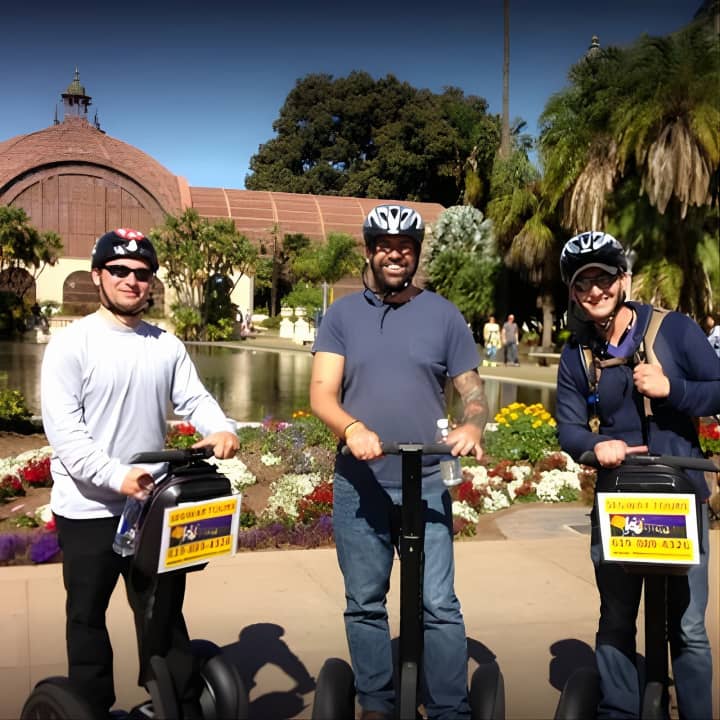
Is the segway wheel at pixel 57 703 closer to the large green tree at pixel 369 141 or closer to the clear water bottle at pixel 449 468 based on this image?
the clear water bottle at pixel 449 468

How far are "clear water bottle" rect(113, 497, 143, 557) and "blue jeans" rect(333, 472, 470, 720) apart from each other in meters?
0.72

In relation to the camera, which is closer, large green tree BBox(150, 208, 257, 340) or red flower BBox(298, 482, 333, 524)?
red flower BBox(298, 482, 333, 524)

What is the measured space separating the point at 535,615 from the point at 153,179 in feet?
203

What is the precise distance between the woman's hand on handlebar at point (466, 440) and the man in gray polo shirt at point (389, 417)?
0.07 metres

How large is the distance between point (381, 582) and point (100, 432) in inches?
41.0

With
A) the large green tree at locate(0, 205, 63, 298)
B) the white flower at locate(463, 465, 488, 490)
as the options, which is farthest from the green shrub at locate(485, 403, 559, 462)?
the large green tree at locate(0, 205, 63, 298)

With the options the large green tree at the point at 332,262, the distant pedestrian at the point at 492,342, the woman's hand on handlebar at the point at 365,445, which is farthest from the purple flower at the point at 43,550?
the large green tree at the point at 332,262

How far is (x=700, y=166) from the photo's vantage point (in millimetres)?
21891

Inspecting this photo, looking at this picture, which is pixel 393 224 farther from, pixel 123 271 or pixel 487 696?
pixel 487 696

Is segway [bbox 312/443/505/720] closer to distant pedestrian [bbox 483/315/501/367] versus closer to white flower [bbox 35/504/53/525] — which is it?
white flower [bbox 35/504/53/525]

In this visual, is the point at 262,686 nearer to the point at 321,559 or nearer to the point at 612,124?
the point at 321,559

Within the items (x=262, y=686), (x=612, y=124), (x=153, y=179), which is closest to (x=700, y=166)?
(x=612, y=124)

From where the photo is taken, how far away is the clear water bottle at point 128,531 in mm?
2715

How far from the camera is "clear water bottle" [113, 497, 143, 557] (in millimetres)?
2715
